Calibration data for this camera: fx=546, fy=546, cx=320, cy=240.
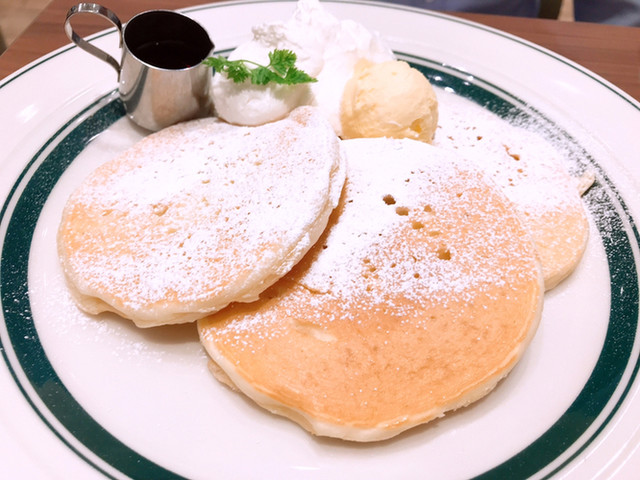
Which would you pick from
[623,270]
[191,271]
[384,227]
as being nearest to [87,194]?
[191,271]

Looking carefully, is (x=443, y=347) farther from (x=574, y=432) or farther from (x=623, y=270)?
(x=623, y=270)

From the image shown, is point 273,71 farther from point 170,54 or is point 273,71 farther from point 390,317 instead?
point 390,317

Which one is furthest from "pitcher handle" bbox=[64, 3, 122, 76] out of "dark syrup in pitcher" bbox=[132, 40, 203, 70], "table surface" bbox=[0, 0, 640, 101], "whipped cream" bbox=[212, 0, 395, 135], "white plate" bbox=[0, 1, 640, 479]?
"table surface" bbox=[0, 0, 640, 101]

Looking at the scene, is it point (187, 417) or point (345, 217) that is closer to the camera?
point (187, 417)

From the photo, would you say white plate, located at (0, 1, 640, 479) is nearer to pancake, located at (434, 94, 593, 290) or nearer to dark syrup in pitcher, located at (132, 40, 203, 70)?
pancake, located at (434, 94, 593, 290)

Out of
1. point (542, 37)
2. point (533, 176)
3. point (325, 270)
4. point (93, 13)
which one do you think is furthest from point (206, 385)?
point (542, 37)

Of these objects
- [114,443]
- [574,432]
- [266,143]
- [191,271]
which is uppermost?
[266,143]

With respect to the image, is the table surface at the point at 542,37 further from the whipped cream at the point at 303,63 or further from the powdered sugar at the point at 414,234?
the powdered sugar at the point at 414,234
